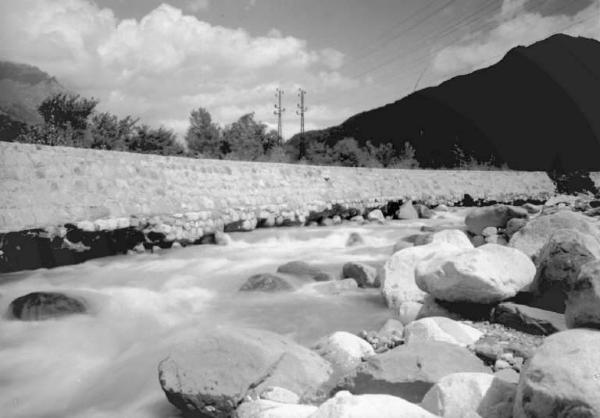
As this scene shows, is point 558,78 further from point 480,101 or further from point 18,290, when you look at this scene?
point 18,290

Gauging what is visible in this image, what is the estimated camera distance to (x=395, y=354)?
8.72 feet

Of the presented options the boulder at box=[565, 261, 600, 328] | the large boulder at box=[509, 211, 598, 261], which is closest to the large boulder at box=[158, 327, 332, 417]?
the boulder at box=[565, 261, 600, 328]

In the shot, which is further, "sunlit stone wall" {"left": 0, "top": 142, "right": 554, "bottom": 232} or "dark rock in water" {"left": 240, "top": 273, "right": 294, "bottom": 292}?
"sunlit stone wall" {"left": 0, "top": 142, "right": 554, "bottom": 232}

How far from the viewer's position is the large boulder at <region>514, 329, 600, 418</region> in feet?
5.51

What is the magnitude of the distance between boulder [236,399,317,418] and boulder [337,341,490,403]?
1.28 ft

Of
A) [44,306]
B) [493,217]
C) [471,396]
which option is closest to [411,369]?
[471,396]

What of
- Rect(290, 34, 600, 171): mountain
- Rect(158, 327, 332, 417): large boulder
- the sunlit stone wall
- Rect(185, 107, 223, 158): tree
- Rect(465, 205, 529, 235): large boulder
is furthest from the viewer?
Rect(290, 34, 600, 171): mountain

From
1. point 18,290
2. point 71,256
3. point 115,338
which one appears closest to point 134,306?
point 115,338

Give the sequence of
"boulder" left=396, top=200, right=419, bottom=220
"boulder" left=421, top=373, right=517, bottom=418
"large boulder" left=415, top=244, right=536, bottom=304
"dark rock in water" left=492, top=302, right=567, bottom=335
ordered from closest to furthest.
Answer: "boulder" left=421, top=373, right=517, bottom=418 < "dark rock in water" left=492, top=302, right=567, bottom=335 < "large boulder" left=415, top=244, right=536, bottom=304 < "boulder" left=396, top=200, right=419, bottom=220

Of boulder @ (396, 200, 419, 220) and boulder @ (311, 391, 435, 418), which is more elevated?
boulder @ (311, 391, 435, 418)

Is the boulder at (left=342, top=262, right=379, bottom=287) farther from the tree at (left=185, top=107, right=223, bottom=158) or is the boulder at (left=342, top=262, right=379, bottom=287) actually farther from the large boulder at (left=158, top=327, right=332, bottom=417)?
the tree at (left=185, top=107, right=223, bottom=158)

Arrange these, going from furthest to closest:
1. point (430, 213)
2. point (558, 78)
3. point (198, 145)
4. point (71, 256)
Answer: point (558, 78), point (198, 145), point (430, 213), point (71, 256)

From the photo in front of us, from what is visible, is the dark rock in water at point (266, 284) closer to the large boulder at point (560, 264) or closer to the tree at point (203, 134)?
the large boulder at point (560, 264)

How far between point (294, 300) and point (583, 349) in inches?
138
